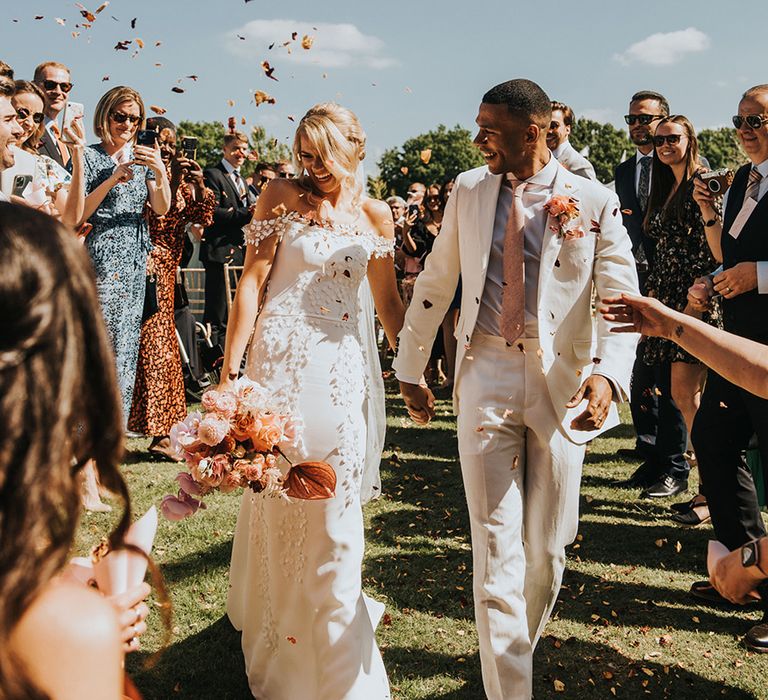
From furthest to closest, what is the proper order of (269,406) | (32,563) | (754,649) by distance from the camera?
(754,649)
(269,406)
(32,563)

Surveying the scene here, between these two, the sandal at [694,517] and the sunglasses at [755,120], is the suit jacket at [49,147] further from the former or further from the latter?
the sandal at [694,517]

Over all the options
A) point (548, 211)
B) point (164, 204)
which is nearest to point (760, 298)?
point (548, 211)

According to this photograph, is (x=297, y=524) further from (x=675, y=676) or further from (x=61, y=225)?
(x=61, y=225)

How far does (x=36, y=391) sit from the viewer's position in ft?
4.13

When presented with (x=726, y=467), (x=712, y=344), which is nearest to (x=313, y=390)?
(x=712, y=344)

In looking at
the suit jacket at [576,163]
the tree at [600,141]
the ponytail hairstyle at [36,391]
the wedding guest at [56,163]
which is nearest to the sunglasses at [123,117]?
the wedding guest at [56,163]

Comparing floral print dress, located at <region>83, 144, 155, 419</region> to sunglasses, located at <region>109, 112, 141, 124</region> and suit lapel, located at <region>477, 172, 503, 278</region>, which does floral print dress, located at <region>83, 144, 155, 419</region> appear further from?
suit lapel, located at <region>477, 172, 503, 278</region>

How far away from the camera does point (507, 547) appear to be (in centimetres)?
373

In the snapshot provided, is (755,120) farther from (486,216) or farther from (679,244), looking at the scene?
(679,244)

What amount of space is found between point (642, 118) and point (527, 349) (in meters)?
4.58

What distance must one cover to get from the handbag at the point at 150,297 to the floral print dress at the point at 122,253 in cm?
26

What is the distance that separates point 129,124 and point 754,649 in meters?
5.26

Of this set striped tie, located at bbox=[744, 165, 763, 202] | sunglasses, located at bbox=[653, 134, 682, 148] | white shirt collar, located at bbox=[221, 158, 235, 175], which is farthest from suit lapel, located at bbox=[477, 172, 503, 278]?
white shirt collar, located at bbox=[221, 158, 235, 175]

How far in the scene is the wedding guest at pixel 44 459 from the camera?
1.24 metres
